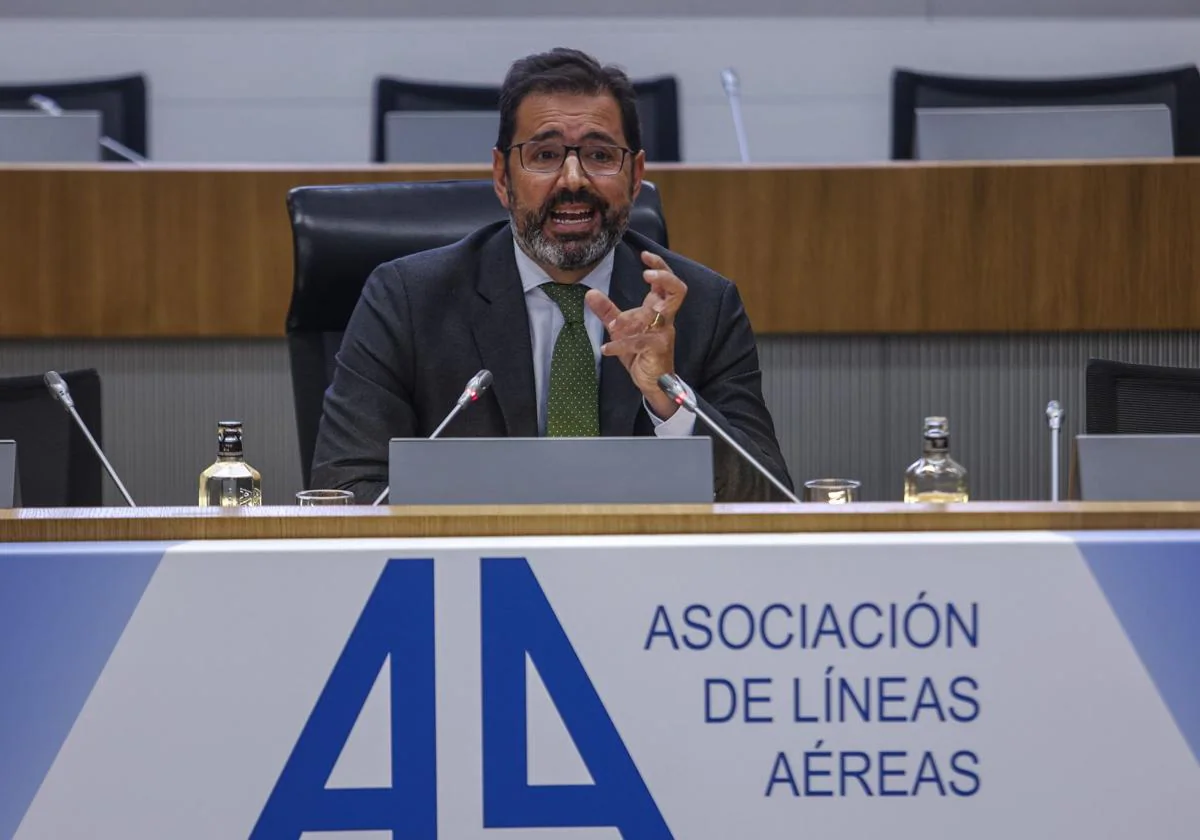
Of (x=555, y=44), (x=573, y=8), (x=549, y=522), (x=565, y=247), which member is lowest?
(x=549, y=522)

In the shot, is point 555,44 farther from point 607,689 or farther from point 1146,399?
point 607,689

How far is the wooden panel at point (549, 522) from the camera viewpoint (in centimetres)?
119

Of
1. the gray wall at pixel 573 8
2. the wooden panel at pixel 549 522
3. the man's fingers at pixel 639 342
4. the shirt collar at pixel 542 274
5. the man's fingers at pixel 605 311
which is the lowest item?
the wooden panel at pixel 549 522

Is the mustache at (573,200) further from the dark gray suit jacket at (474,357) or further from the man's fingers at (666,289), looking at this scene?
the man's fingers at (666,289)

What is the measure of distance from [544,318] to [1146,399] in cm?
92

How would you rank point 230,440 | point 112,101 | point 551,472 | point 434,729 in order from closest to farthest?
point 434,729 → point 551,472 → point 230,440 → point 112,101

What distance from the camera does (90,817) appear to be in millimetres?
1142

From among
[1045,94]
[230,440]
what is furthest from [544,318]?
[1045,94]

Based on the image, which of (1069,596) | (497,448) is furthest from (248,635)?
(1069,596)

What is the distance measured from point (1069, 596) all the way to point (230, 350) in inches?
91.9

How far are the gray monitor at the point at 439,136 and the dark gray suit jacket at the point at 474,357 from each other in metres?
1.34

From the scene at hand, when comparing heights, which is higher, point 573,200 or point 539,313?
point 573,200

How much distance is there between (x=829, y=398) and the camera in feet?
10.4

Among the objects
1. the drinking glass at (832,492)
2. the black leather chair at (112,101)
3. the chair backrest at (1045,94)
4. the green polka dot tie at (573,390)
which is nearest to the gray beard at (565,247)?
the green polka dot tie at (573,390)
